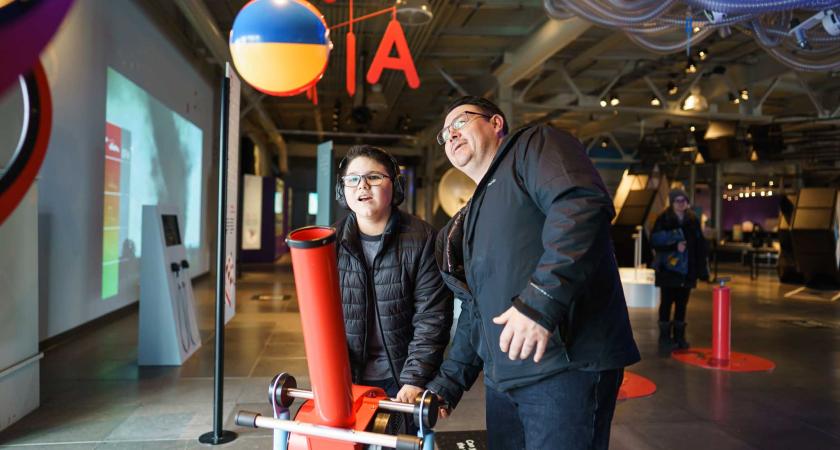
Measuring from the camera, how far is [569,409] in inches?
53.2

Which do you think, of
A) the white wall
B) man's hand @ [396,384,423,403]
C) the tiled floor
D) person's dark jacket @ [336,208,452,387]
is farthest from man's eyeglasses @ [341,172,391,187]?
the white wall

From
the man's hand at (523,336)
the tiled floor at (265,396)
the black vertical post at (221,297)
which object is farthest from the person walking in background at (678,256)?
the man's hand at (523,336)

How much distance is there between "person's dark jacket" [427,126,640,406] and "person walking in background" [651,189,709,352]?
15.0 ft

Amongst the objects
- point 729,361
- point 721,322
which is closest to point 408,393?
point 721,322

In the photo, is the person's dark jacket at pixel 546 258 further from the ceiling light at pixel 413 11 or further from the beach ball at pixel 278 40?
the ceiling light at pixel 413 11

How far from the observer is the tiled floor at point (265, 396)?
3.30m

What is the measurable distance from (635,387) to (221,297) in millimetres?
3002

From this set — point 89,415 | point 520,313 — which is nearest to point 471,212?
point 520,313

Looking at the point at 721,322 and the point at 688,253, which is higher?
the point at 688,253

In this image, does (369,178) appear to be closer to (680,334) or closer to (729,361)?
(729,361)

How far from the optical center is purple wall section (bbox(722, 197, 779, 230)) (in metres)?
24.9

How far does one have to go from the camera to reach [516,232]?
1.39 meters

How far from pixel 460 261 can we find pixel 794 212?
12.6 metres

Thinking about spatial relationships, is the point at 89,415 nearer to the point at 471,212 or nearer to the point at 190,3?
the point at 471,212
